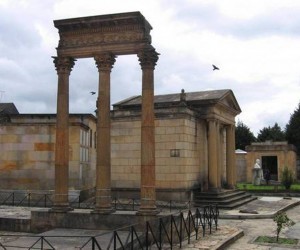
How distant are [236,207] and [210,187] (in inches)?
82.9

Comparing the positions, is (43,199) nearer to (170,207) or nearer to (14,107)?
(170,207)

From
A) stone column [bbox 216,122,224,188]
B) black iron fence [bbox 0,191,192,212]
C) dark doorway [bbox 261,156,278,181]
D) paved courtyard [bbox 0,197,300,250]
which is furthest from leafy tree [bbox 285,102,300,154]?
black iron fence [bbox 0,191,192,212]

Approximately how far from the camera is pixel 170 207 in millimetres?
21141

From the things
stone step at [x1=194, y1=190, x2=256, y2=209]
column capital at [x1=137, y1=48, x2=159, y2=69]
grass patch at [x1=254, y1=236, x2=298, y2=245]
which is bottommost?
grass patch at [x1=254, y1=236, x2=298, y2=245]

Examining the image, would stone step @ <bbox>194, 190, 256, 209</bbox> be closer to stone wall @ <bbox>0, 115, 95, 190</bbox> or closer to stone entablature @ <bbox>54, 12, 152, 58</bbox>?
stone wall @ <bbox>0, 115, 95, 190</bbox>

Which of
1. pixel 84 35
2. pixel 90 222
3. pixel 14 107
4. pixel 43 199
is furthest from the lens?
pixel 14 107

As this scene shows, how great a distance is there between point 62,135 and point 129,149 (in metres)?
8.87

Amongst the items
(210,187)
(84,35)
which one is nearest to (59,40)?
(84,35)

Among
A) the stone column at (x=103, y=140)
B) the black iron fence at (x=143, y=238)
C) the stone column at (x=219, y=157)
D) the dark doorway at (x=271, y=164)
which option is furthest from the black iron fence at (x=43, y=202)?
the dark doorway at (x=271, y=164)

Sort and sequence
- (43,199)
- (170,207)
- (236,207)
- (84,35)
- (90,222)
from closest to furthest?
(90,222)
(84,35)
(170,207)
(43,199)
(236,207)

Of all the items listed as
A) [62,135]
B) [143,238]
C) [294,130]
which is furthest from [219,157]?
[294,130]

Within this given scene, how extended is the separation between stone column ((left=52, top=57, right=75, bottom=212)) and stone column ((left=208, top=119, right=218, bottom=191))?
449 inches

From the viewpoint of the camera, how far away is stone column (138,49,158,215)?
1503 centimetres

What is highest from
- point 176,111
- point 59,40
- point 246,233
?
point 59,40
